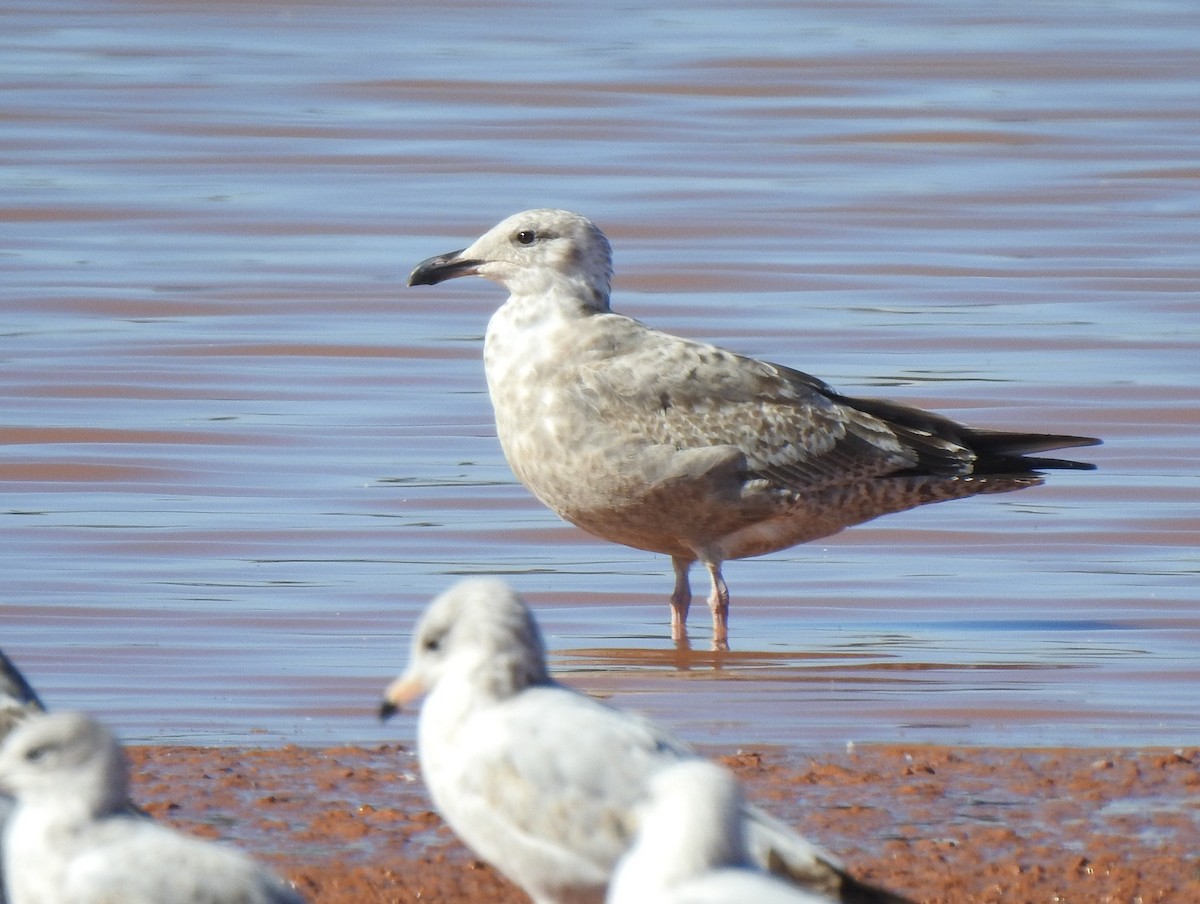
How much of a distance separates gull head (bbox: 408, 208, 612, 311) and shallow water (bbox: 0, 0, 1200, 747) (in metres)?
1.33

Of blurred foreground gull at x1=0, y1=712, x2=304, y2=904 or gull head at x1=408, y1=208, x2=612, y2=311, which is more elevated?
gull head at x1=408, y1=208, x2=612, y2=311

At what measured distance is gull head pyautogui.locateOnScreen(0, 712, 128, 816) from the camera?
4422mm

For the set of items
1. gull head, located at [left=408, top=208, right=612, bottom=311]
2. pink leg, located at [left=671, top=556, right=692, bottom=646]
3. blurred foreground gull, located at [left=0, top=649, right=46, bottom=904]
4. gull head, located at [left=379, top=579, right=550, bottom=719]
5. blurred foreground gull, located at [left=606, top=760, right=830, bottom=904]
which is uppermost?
gull head, located at [left=408, top=208, right=612, bottom=311]

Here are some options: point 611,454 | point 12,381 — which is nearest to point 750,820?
point 611,454

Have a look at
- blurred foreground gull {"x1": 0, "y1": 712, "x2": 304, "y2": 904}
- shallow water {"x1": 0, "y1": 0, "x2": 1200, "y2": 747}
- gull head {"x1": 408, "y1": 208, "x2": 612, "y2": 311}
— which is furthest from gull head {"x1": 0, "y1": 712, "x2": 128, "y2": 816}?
gull head {"x1": 408, "y1": 208, "x2": 612, "y2": 311}

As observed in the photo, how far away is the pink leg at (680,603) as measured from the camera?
9180 mm

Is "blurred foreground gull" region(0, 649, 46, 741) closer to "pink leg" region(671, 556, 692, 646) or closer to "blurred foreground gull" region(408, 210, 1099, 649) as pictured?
"blurred foreground gull" region(408, 210, 1099, 649)

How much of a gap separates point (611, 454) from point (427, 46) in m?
16.7

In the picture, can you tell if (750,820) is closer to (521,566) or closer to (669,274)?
(521,566)

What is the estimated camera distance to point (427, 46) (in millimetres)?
25047

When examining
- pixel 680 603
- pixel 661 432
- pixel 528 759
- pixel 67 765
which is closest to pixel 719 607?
pixel 680 603

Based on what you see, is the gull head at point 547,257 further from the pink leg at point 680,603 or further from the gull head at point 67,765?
the gull head at point 67,765

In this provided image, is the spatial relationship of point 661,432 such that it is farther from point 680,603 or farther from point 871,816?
point 871,816

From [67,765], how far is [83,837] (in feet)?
0.44
